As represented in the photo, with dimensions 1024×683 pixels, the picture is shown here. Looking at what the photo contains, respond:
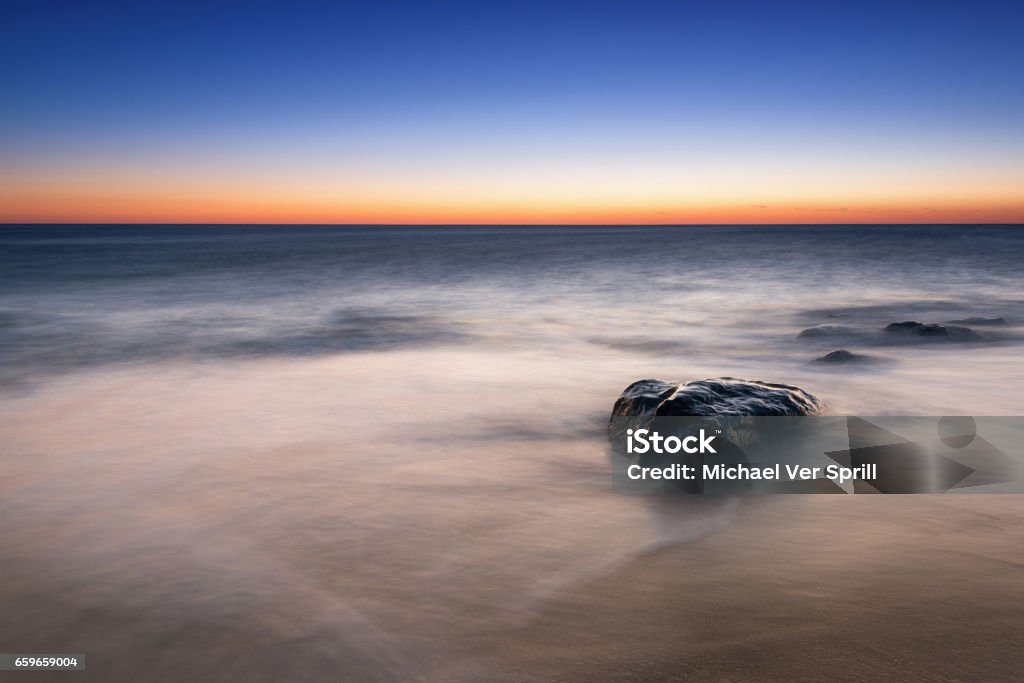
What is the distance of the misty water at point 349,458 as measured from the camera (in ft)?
9.87

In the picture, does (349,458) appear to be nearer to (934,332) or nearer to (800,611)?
(800,611)

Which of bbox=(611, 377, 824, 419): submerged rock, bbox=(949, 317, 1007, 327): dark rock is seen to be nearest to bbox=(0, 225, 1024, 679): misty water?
bbox=(949, 317, 1007, 327): dark rock

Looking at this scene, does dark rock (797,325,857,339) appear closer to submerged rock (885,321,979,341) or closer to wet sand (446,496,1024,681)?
submerged rock (885,321,979,341)

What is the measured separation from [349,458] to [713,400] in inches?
102

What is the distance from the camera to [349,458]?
5164mm

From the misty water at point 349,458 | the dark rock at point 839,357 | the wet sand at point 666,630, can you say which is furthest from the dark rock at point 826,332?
the wet sand at point 666,630

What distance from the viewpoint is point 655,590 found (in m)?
3.14

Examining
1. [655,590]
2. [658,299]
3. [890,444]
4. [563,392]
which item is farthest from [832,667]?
[658,299]

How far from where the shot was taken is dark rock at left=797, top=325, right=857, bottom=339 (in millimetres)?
11656

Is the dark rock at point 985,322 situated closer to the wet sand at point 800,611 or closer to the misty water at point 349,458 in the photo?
the misty water at point 349,458

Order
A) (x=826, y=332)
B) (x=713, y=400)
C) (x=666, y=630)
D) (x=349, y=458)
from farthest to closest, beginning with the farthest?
(x=826, y=332) < (x=349, y=458) < (x=713, y=400) < (x=666, y=630)

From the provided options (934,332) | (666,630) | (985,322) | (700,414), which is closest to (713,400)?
(700,414)

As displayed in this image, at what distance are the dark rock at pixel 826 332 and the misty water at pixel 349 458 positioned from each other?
0.08 metres

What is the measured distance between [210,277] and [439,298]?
36.0ft
